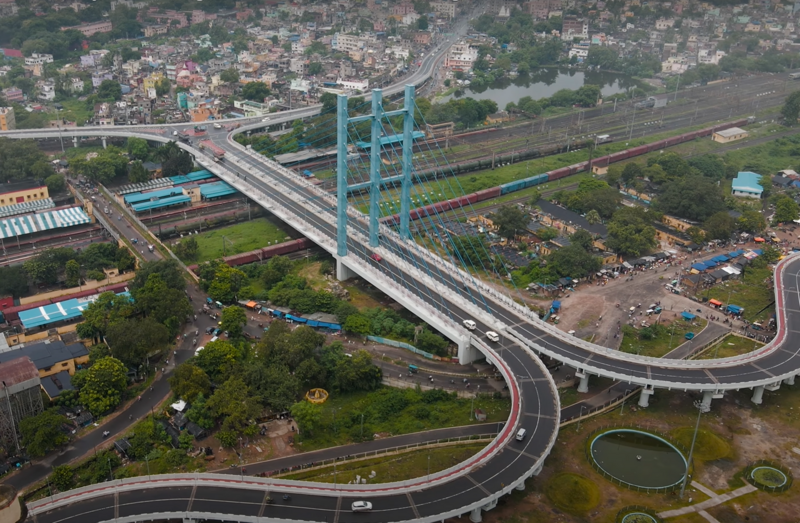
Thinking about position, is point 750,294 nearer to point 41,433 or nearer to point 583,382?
point 583,382

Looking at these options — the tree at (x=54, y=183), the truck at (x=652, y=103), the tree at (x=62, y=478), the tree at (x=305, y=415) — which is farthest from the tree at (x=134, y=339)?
the truck at (x=652, y=103)

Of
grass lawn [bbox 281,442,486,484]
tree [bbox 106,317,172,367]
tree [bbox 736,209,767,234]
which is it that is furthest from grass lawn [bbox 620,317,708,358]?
tree [bbox 106,317,172,367]

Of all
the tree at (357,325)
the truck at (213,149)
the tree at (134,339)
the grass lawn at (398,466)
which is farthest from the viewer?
the truck at (213,149)

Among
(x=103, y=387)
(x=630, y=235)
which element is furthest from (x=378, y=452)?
(x=630, y=235)

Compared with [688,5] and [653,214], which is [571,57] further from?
[653,214]

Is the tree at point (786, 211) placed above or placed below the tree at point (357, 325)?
above

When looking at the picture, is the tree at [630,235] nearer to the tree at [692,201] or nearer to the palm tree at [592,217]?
the palm tree at [592,217]

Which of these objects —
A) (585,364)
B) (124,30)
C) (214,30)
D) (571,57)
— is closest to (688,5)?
(571,57)

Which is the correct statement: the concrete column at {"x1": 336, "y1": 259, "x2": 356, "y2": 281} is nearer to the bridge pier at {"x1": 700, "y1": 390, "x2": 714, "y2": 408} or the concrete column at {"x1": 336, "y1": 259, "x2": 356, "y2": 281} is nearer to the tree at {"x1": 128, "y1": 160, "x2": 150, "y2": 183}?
the bridge pier at {"x1": 700, "y1": 390, "x2": 714, "y2": 408}
